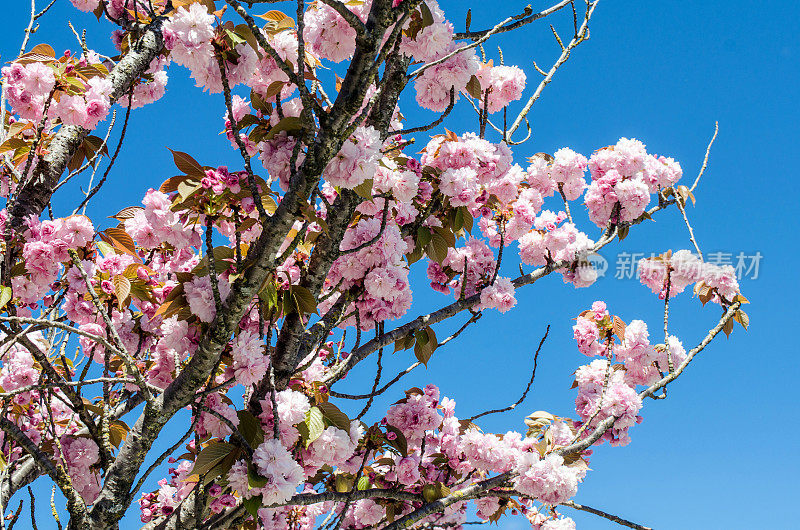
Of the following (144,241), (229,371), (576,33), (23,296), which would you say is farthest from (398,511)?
(576,33)

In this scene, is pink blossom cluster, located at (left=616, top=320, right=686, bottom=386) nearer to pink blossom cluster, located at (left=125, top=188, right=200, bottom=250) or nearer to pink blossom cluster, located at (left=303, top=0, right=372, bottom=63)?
pink blossom cluster, located at (left=303, top=0, right=372, bottom=63)

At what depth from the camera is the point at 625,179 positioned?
423 centimetres

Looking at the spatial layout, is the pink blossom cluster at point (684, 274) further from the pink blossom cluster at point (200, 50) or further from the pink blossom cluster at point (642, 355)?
the pink blossom cluster at point (200, 50)

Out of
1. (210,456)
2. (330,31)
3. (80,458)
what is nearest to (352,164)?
(330,31)

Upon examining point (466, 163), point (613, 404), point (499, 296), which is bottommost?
point (613, 404)

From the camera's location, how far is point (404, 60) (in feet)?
9.63

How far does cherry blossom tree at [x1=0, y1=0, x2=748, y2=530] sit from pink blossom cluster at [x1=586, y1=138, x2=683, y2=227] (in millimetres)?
16

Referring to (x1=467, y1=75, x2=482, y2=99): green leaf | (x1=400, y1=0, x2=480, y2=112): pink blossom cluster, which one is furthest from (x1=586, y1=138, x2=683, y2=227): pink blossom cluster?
(x1=400, y1=0, x2=480, y2=112): pink blossom cluster

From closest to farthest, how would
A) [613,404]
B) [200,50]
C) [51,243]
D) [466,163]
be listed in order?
1. [200,50]
2. [51,243]
3. [466,163]
4. [613,404]

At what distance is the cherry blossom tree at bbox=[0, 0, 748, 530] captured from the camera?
2.47m

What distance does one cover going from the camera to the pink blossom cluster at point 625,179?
13.3ft

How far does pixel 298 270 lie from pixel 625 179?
2.48m

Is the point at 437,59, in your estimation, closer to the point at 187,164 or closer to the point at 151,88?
the point at 187,164

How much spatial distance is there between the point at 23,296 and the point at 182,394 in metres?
1.41
